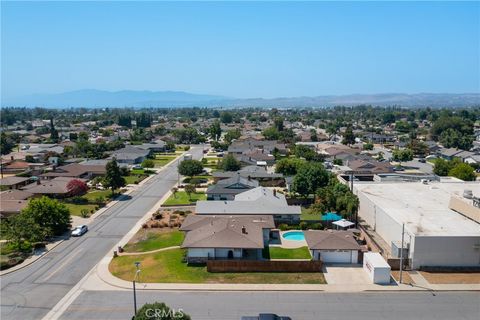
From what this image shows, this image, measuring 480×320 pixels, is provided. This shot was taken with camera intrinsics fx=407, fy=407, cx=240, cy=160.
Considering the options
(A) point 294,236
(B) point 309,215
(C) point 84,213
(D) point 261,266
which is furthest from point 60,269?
(B) point 309,215

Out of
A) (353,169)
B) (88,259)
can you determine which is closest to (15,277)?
(88,259)

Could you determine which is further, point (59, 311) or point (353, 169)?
point (353, 169)

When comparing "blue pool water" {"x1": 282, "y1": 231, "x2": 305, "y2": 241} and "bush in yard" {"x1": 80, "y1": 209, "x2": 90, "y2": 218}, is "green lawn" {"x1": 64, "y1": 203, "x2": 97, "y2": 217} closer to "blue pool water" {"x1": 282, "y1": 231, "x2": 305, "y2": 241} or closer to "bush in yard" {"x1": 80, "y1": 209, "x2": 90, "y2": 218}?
"bush in yard" {"x1": 80, "y1": 209, "x2": 90, "y2": 218}

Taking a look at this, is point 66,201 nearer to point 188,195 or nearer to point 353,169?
point 188,195

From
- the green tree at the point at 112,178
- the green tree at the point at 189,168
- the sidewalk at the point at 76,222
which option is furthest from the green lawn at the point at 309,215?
the green tree at the point at 112,178

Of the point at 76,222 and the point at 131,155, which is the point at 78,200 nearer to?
the point at 76,222

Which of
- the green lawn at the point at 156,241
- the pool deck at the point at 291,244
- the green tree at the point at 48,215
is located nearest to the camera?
the green lawn at the point at 156,241

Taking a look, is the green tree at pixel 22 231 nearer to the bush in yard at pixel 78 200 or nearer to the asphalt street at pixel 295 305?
the asphalt street at pixel 295 305
